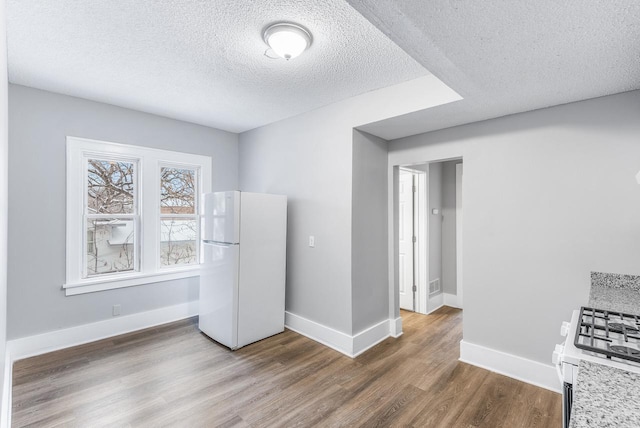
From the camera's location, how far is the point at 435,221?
4.38m

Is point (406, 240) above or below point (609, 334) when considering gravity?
above

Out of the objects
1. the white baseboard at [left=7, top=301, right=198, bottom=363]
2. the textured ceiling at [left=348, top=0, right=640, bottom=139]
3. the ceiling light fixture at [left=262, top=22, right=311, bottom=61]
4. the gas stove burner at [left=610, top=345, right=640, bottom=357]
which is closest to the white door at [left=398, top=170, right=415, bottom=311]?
the textured ceiling at [left=348, top=0, right=640, bottom=139]

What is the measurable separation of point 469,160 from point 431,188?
1.49 m

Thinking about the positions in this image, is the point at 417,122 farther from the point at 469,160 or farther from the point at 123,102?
the point at 123,102

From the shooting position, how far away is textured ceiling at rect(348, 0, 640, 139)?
1224mm

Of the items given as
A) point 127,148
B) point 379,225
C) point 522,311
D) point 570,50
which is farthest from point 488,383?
point 127,148

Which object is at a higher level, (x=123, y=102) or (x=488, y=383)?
(x=123, y=102)

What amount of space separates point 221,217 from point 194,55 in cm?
153

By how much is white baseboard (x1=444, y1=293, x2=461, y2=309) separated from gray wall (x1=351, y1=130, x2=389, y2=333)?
4.92 feet

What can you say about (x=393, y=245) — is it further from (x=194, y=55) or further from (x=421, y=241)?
(x=194, y=55)

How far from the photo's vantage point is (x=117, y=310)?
3391 mm

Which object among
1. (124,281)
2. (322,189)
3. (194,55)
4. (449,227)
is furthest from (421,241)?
(124,281)

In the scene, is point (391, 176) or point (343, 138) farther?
point (391, 176)

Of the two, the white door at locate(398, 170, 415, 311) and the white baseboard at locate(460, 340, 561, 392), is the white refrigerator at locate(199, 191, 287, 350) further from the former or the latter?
the white baseboard at locate(460, 340, 561, 392)
